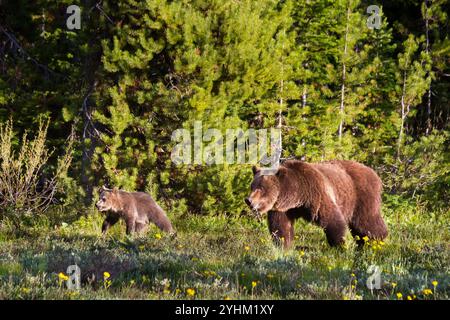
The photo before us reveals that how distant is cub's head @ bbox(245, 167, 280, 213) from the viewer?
26.1 feet

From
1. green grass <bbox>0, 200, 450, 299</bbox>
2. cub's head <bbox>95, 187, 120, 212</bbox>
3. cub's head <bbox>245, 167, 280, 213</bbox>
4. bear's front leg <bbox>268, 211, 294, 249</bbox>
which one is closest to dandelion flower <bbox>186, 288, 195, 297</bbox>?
green grass <bbox>0, 200, 450, 299</bbox>

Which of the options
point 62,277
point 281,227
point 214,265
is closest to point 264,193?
point 281,227

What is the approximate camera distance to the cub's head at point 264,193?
7.96 metres

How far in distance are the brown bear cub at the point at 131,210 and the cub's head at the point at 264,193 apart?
2.69 m

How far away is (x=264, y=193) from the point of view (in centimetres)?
802

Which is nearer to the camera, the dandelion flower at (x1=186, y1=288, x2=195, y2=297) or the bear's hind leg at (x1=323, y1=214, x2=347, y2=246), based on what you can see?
the dandelion flower at (x1=186, y1=288, x2=195, y2=297)

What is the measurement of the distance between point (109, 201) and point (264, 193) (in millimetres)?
3197

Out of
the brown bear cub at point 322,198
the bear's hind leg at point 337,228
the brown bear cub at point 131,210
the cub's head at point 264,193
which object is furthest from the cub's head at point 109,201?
the bear's hind leg at point 337,228

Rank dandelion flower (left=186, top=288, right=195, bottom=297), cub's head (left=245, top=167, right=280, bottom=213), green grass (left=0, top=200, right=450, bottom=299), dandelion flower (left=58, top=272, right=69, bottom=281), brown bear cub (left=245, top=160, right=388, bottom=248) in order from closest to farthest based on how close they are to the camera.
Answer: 1. dandelion flower (left=186, top=288, right=195, bottom=297)
2. dandelion flower (left=58, top=272, right=69, bottom=281)
3. green grass (left=0, top=200, right=450, bottom=299)
4. cub's head (left=245, top=167, right=280, bottom=213)
5. brown bear cub (left=245, top=160, right=388, bottom=248)

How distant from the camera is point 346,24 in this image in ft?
45.0

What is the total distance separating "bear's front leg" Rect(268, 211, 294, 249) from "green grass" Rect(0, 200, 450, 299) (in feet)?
0.53

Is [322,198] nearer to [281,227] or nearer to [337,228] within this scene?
[337,228]

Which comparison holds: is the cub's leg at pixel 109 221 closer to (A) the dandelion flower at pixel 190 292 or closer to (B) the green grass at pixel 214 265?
(B) the green grass at pixel 214 265

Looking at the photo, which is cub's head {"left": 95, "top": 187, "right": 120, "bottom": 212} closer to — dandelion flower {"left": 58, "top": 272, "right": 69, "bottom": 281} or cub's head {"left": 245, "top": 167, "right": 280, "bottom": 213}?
cub's head {"left": 245, "top": 167, "right": 280, "bottom": 213}
